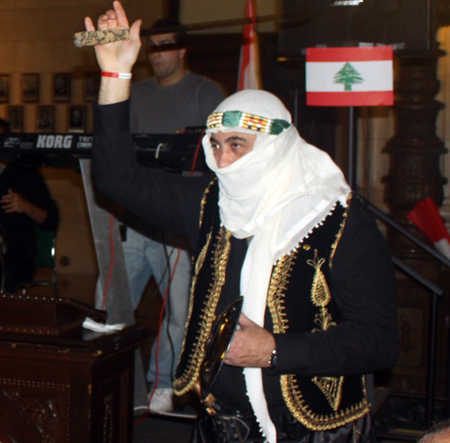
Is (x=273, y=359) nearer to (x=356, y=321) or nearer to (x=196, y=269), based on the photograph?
(x=356, y=321)

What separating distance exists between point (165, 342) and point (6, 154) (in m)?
1.28

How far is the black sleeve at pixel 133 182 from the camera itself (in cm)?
179

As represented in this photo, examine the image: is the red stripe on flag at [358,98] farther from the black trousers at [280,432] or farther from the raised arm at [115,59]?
the black trousers at [280,432]

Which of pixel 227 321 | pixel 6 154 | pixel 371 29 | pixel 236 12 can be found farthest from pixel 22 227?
pixel 227 321

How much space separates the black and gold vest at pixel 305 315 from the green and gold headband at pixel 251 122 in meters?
0.29

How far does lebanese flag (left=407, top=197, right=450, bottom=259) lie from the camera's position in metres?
3.79

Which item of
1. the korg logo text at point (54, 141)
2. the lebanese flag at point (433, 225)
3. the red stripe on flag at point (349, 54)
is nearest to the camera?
the korg logo text at point (54, 141)

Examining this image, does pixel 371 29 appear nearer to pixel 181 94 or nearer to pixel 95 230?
pixel 181 94

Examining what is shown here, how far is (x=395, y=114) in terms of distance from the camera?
4.99 m

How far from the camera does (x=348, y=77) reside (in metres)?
3.19

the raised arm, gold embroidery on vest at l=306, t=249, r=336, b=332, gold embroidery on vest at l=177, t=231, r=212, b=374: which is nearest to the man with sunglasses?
gold embroidery on vest at l=177, t=231, r=212, b=374

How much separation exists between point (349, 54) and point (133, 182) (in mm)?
1783

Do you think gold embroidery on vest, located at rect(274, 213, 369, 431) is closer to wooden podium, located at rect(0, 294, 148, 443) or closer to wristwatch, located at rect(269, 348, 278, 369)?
wristwatch, located at rect(269, 348, 278, 369)

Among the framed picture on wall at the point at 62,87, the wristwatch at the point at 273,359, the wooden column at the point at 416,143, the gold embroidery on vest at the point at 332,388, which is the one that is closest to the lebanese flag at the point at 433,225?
the wooden column at the point at 416,143
